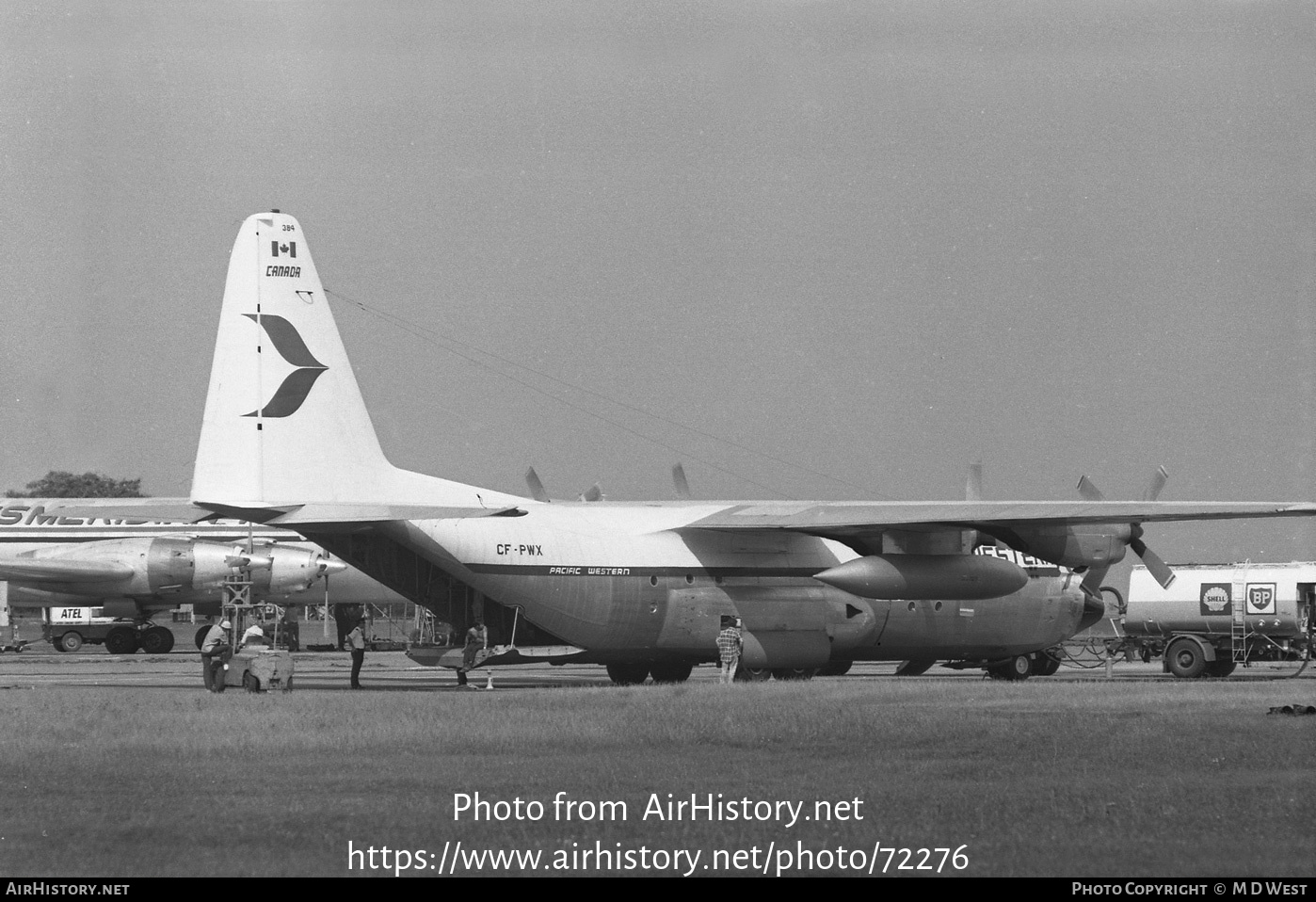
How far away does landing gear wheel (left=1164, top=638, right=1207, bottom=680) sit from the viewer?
33.9 m

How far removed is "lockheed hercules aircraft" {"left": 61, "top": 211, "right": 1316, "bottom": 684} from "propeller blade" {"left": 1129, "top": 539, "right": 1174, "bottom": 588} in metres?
0.07

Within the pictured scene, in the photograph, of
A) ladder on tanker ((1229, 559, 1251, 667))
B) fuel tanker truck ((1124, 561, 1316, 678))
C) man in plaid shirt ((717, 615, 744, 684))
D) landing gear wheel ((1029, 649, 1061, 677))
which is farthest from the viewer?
landing gear wheel ((1029, 649, 1061, 677))

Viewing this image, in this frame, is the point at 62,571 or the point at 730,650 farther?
the point at 62,571

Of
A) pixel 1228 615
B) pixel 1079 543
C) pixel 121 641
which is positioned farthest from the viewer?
pixel 121 641

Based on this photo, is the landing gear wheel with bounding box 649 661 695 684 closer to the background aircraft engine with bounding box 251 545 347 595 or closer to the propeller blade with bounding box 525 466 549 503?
the propeller blade with bounding box 525 466 549 503

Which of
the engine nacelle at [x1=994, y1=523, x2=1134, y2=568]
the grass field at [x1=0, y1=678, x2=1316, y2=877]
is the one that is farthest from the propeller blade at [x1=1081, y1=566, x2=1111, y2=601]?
the grass field at [x1=0, y1=678, x2=1316, y2=877]

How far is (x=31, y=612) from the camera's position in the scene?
78.4 meters

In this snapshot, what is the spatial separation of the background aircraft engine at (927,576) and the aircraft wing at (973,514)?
2.12 ft

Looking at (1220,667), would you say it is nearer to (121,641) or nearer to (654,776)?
(654,776)

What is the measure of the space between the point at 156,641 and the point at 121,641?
1.10 m

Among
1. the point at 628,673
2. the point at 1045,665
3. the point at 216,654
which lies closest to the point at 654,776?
the point at 216,654

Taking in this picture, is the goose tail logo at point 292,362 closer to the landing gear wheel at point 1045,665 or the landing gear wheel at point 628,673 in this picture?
the landing gear wheel at point 628,673

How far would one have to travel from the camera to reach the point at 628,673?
30.5 m

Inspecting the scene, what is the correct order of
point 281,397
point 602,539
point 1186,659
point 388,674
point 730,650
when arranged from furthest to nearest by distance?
1. point 388,674
2. point 1186,659
3. point 602,539
4. point 730,650
5. point 281,397
